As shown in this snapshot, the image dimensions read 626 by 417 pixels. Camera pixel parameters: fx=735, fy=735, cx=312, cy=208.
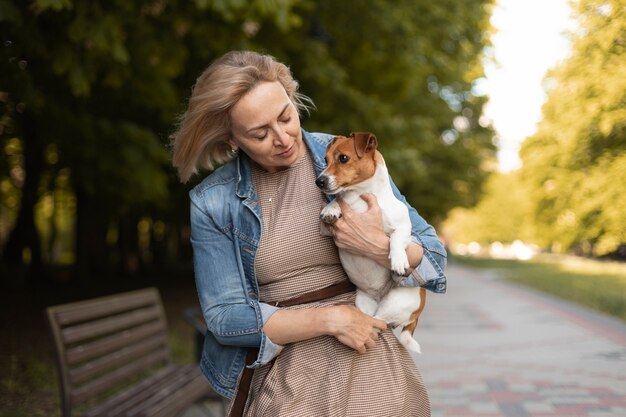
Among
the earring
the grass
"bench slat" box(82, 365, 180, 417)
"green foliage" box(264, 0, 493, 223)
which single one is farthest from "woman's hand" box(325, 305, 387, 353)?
"green foliage" box(264, 0, 493, 223)

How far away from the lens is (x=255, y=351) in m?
2.80

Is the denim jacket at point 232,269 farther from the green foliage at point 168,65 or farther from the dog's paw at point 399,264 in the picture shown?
the green foliage at point 168,65

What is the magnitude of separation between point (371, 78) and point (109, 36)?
883cm

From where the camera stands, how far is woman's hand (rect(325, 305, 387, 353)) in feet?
8.73

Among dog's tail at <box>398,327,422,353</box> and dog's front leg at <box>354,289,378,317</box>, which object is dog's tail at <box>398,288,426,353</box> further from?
dog's front leg at <box>354,289,378,317</box>

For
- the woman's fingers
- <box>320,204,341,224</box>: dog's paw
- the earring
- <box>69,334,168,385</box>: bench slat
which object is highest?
the earring

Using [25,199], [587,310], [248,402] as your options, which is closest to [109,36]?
[248,402]

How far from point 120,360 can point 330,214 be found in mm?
3693

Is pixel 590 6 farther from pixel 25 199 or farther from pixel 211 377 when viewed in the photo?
pixel 25 199

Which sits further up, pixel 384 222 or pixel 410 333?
pixel 384 222

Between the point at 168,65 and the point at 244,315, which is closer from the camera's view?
the point at 244,315

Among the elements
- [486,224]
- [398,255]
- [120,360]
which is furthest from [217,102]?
[486,224]

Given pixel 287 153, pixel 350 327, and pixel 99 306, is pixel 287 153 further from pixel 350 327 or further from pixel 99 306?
pixel 99 306

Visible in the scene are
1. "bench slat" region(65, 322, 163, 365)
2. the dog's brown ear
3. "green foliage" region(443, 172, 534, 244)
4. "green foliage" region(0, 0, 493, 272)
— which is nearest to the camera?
the dog's brown ear
